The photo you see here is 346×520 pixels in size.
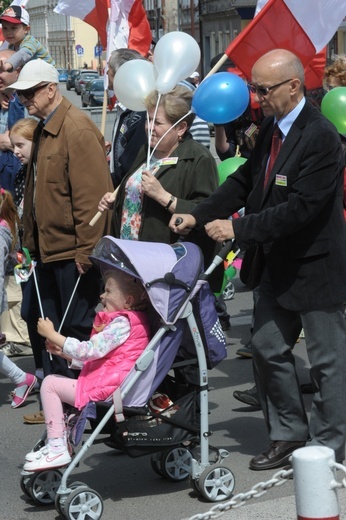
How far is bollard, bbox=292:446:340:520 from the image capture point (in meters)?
2.91

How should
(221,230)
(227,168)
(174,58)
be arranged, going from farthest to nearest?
1. (227,168)
2. (174,58)
3. (221,230)

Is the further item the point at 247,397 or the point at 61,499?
the point at 247,397

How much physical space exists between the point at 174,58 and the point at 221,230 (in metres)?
1.44

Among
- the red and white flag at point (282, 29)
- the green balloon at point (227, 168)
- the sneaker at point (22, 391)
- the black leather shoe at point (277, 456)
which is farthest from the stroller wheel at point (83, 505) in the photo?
the green balloon at point (227, 168)

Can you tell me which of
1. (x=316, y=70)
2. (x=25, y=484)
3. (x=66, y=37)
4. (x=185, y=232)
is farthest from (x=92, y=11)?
(x=66, y=37)

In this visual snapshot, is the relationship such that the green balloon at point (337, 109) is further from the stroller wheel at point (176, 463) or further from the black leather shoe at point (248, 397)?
the stroller wheel at point (176, 463)

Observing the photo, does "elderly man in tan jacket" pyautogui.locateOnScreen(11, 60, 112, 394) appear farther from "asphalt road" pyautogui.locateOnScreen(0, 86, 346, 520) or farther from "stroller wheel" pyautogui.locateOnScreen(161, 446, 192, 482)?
"stroller wheel" pyautogui.locateOnScreen(161, 446, 192, 482)

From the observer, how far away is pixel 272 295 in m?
5.21

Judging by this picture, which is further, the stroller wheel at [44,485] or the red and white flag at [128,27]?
the red and white flag at [128,27]

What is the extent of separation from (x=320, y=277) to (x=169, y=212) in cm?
105

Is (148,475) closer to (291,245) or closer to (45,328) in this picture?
(45,328)

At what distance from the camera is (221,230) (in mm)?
4957

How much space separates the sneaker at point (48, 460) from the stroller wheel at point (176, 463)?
0.58m

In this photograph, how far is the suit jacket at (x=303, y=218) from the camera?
4863 millimetres
